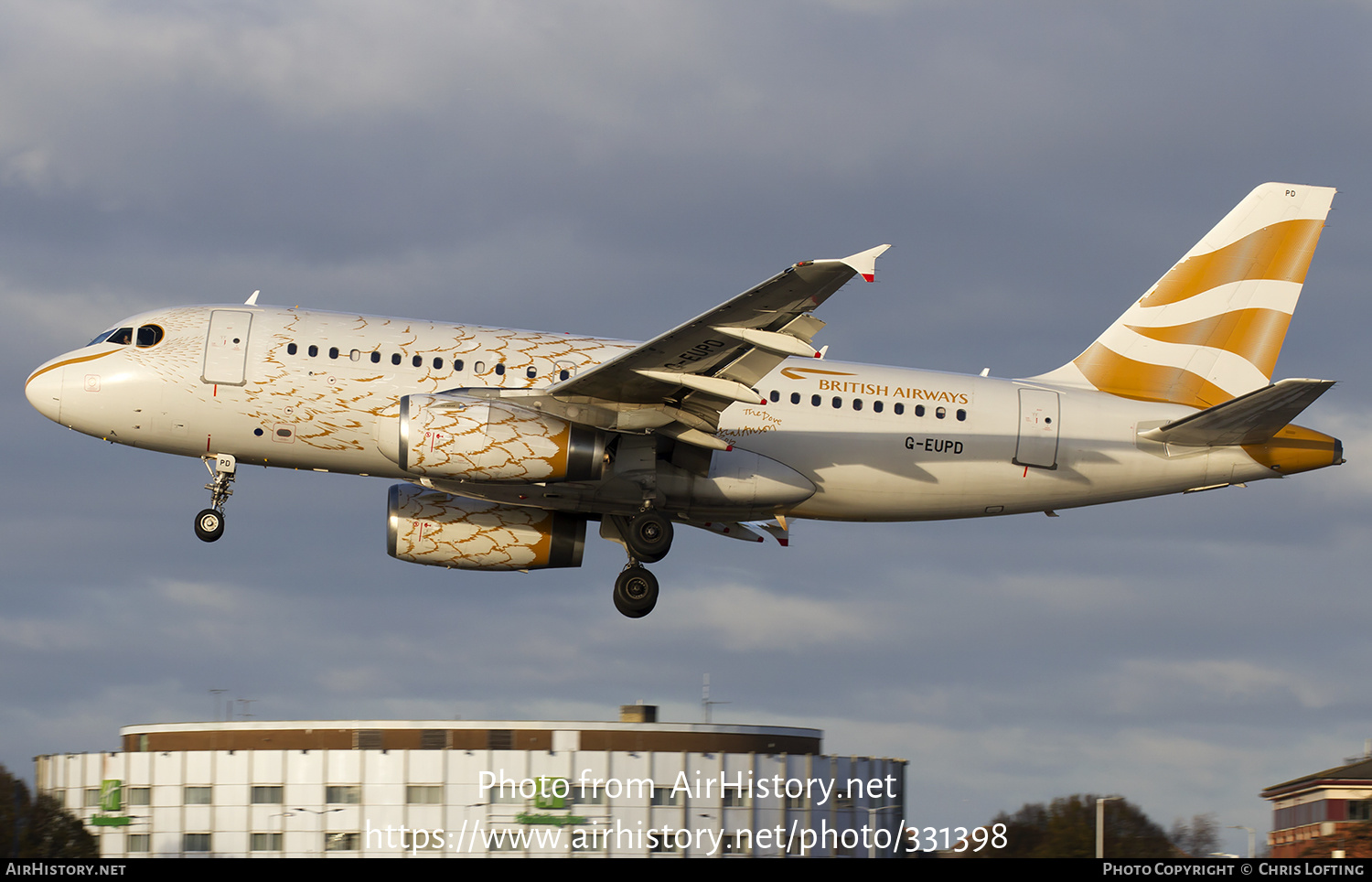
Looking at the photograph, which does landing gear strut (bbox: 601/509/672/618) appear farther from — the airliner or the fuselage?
the fuselage

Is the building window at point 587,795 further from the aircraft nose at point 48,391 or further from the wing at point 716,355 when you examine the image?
the aircraft nose at point 48,391

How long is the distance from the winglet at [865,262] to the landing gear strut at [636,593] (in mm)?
10706

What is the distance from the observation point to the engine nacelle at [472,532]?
105 ft

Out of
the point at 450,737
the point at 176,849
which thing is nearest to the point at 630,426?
the point at 450,737

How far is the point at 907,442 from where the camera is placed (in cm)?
3016

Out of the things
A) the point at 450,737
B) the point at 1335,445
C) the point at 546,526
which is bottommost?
the point at 450,737

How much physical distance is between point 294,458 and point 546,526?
6.01 m

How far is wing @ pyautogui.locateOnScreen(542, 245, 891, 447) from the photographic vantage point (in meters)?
23.4

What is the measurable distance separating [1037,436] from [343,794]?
2795cm

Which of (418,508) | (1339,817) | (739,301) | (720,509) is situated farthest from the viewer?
(1339,817)

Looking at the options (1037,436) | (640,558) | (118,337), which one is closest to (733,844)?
(640,558)

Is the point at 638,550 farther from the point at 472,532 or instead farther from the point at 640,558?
the point at 472,532

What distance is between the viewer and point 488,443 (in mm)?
26859

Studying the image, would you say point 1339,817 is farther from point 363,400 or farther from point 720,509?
point 363,400
